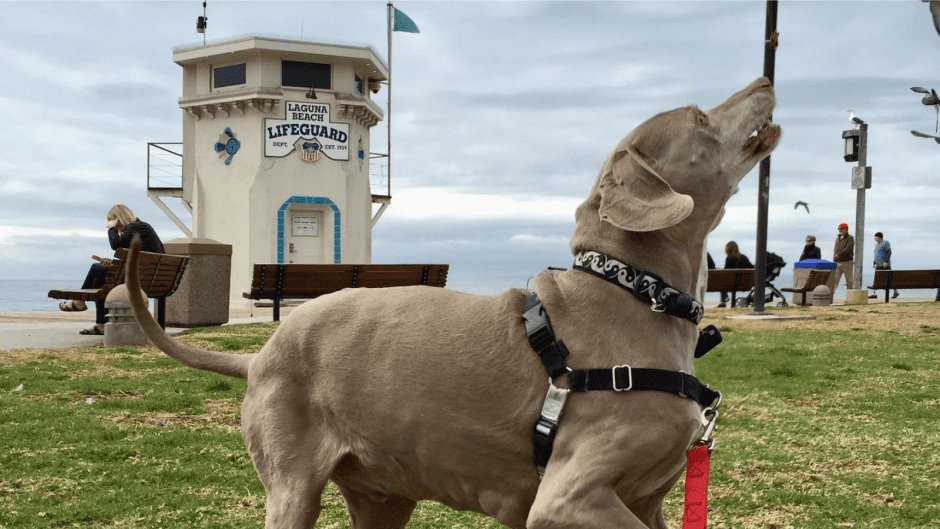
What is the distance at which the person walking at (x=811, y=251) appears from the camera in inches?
920

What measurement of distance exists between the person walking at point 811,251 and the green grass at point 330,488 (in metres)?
14.7

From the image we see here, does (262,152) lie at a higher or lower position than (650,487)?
higher

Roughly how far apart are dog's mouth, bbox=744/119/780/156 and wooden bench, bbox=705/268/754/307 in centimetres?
1615

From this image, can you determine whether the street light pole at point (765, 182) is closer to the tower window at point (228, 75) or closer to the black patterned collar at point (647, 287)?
the black patterned collar at point (647, 287)

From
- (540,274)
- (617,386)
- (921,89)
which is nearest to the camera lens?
(617,386)

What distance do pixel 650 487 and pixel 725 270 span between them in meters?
17.2

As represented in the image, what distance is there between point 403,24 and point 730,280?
18.3m

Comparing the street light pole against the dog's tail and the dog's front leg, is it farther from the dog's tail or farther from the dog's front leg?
the dog's front leg

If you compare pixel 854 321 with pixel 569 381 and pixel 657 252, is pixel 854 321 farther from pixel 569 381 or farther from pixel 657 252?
pixel 569 381

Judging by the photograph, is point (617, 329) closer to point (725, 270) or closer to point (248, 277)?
point (725, 270)

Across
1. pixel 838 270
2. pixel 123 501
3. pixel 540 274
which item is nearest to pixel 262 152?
pixel 838 270

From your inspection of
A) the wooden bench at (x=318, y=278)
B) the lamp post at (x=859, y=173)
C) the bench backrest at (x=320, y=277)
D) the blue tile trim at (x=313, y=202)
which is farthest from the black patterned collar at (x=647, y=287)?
the blue tile trim at (x=313, y=202)

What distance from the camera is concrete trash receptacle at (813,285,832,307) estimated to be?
792 inches

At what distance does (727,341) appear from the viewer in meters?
11.0
